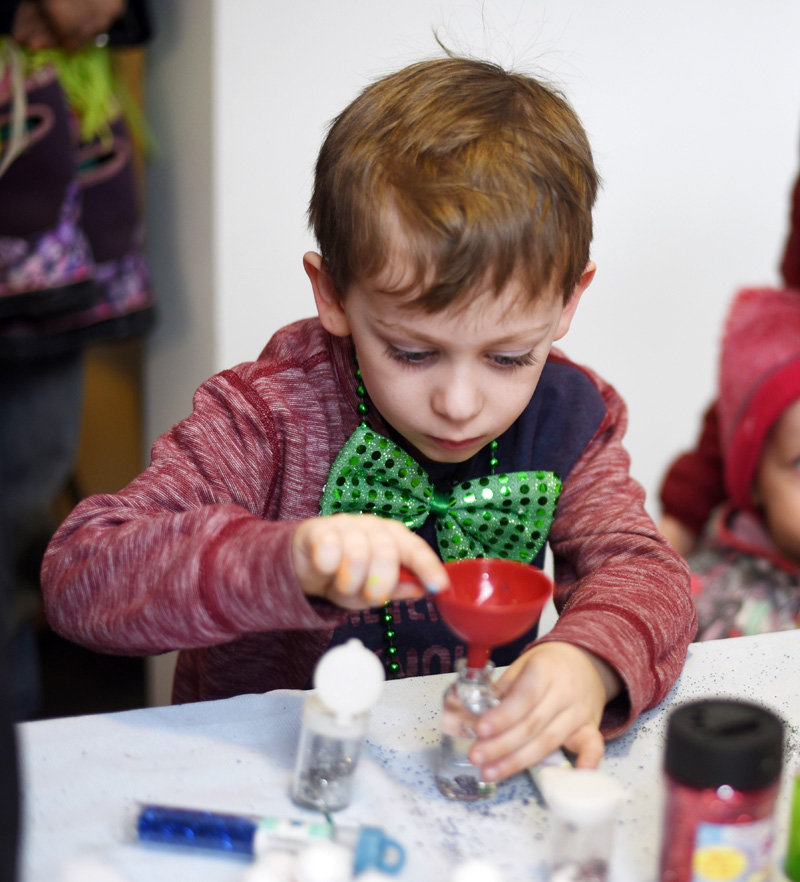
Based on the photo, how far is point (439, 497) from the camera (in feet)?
3.23

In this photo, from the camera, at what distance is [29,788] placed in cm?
67

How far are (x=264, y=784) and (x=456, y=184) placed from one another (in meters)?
0.46

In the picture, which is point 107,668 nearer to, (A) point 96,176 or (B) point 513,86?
(A) point 96,176

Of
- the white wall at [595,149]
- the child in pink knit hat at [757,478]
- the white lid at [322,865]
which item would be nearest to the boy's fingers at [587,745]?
the white lid at [322,865]

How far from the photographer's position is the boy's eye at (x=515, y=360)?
2.77 feet

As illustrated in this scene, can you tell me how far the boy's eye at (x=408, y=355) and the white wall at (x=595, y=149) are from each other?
0.71m

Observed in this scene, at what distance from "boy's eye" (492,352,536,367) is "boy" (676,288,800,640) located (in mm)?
618

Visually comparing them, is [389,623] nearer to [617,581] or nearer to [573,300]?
[617,581]

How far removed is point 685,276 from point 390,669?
1.26 metres

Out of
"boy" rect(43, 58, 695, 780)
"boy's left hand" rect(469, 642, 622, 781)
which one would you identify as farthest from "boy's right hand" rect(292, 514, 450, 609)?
"boy's left hand" rect(469, 642, 622, 781)

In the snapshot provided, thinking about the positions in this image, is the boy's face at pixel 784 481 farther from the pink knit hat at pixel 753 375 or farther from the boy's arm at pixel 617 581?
the boy's arm at pixel 617 581

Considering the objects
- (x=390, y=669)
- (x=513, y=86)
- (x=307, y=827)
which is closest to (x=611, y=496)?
(x=390, y=669)

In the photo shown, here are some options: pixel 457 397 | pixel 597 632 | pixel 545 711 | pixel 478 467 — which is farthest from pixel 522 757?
pixel 478 467

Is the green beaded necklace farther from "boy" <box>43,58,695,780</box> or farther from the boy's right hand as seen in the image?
the boy's right hand
